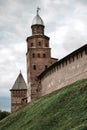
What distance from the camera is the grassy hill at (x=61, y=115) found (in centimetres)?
2684

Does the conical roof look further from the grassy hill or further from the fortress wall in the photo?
the grassy hill

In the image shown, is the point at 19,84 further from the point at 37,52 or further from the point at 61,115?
the point at 61,115

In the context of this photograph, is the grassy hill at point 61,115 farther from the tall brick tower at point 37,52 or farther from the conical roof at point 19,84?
the conical roof at point 19,84

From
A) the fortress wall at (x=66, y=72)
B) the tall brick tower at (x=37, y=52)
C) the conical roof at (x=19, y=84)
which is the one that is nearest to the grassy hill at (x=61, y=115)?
the fortress wall at (x=66, y=72)

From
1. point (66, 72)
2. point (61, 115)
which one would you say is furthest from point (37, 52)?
point (61, 115)

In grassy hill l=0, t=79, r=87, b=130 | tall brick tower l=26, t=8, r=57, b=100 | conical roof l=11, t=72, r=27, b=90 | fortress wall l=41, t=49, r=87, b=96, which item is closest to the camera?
grassy hill l=0, t=79, r=87, b=130

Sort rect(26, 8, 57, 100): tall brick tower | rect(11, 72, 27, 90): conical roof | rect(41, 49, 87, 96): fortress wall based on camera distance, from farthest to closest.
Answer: rect(11, 72, 27, 90): conical roof → rect(26, 8, 57, 100): tall brick tower → rect(41, 49, 87, 96): fortress wall

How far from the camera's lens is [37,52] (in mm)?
62375

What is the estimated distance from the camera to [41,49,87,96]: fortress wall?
4212 cm

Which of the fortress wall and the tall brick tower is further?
the tall brick tower

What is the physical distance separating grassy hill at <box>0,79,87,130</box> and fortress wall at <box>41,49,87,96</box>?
6.51 m

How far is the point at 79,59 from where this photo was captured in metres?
42.9

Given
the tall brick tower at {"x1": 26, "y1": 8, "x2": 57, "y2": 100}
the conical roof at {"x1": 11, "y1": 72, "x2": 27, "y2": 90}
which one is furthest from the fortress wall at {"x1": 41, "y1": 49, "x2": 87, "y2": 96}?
the conical roof at {"x1": 11, "y1": 72, "x2": 27, "y2": 90}

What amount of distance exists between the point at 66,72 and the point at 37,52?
53.4 ft
